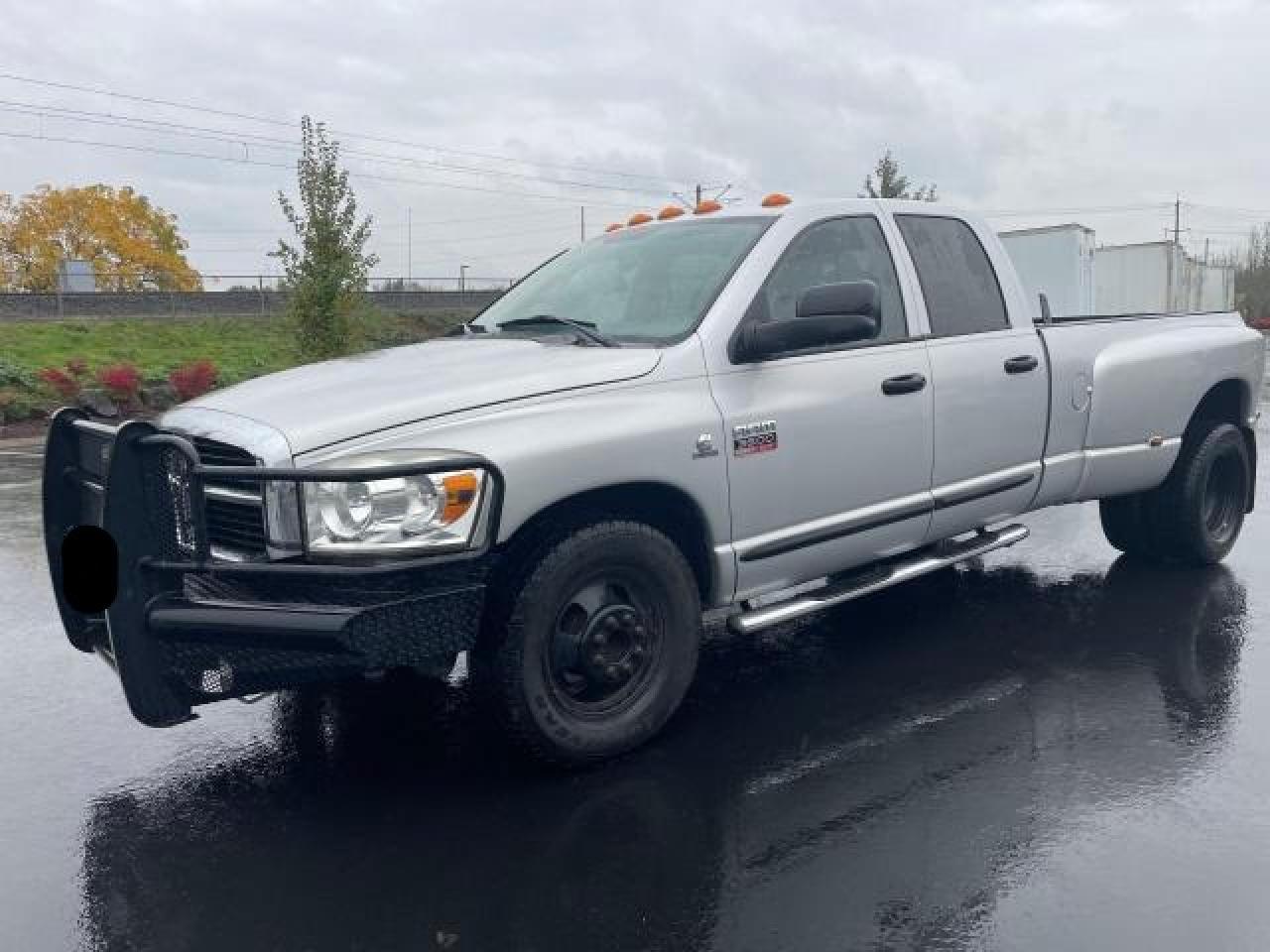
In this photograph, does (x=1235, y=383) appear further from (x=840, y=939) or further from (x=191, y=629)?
(x=191, y=629)

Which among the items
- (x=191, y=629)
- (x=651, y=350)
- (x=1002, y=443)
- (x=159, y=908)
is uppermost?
(x=651, y=350)

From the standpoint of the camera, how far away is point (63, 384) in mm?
18359

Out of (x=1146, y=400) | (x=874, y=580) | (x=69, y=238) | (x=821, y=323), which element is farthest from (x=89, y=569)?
(x=69, y=238)

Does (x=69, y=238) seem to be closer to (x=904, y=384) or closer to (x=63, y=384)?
(x=63, y=384)

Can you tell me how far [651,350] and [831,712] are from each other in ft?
5.10

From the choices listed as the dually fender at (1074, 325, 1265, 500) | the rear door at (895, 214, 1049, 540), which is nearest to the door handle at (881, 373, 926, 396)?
the rear door at (895, 214, 1049, 540)

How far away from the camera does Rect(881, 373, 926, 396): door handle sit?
15.8 ft

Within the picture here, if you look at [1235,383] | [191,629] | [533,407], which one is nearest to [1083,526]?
[1235,383]

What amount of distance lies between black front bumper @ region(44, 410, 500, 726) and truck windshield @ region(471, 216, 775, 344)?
1243mm

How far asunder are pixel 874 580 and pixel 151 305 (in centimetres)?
3193

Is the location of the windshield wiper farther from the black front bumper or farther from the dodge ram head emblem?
the black front bumper

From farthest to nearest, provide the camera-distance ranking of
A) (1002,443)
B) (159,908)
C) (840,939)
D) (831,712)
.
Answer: (1002,443) < (831,712) < (159,908) < (840,939)

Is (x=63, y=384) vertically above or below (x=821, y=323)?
below

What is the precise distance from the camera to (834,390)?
182 inches
